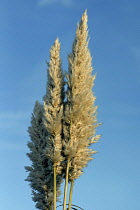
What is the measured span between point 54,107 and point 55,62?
1.49 meters

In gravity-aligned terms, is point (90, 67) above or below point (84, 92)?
above

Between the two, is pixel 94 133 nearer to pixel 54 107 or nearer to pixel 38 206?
pixel 54 107

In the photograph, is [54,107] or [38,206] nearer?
[54,107]

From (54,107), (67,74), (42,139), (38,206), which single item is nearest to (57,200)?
(38,206)

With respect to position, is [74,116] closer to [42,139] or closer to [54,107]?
[54,107]

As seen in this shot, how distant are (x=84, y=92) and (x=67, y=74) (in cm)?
84

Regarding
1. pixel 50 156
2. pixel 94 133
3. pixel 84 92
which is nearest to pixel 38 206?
pixel 50 156

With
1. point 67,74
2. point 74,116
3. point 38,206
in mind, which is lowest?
point 38,206

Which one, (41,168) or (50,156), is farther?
(41,168)

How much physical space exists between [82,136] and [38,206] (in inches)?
114

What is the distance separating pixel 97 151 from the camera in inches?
537

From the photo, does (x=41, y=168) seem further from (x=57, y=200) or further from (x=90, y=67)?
(x=90, y=67)

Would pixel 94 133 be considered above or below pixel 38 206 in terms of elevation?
above

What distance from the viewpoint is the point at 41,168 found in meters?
14.4
